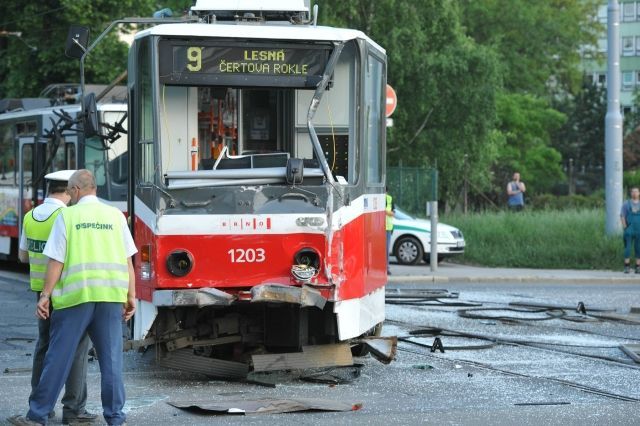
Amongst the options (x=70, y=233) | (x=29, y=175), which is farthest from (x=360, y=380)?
(x=29, y=175)

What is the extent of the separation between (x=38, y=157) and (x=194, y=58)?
1228 centimetres

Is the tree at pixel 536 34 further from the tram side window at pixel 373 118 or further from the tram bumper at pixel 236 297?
the tram bumper at pixel 236 297

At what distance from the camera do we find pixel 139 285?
12.0 m

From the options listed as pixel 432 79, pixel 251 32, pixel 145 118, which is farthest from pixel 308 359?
pixel 432 79

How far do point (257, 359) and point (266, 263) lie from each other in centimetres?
83

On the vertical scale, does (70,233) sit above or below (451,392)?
above

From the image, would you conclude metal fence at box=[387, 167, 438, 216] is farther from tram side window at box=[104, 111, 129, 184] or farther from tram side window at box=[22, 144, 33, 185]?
tram side window at box=[104, 111, 129, 184]

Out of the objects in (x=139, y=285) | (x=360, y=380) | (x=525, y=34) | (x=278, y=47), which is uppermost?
(x=525, y=34)

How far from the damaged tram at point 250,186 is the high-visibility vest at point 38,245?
1618mm

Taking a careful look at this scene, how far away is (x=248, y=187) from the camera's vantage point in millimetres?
11773

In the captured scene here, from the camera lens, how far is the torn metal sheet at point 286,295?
448 inches

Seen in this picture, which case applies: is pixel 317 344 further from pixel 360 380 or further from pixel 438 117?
pixel 438 117

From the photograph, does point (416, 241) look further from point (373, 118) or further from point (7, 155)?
point (373, 118)

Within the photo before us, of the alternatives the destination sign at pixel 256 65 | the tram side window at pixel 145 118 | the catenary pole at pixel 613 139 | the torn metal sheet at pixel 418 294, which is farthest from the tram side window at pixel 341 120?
Answer: the catenary pole at pixel 613 139
